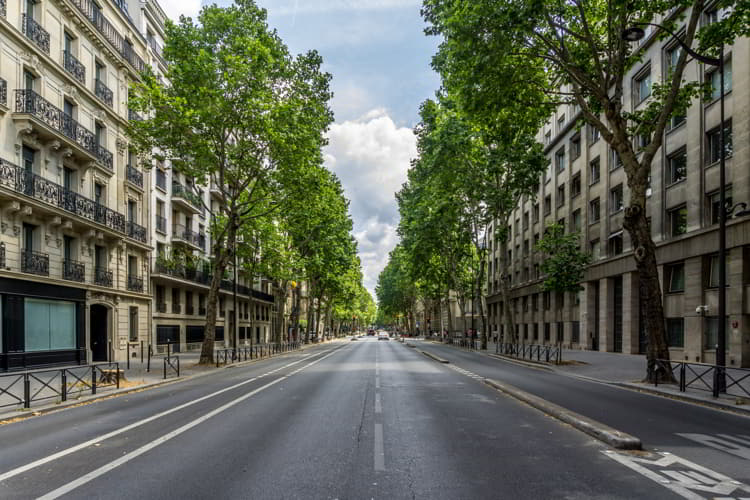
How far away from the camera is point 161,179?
120 ft

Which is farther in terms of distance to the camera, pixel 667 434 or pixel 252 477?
pixel 667 434

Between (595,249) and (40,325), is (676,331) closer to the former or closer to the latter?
(595,249)

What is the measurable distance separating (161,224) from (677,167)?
3178 cm

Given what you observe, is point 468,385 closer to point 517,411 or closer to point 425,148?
point 517,411

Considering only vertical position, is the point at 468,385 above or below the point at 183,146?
below

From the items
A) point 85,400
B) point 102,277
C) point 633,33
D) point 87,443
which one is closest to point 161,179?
point 102,277

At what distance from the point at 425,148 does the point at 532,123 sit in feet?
49.7

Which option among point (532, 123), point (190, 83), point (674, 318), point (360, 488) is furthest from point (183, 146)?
point (674, 318)

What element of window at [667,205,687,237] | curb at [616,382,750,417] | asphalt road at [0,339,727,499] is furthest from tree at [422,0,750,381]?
window at [667,205,687,237]

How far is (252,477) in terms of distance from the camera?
6078 millimetres

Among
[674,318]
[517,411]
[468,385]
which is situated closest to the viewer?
[517,411]

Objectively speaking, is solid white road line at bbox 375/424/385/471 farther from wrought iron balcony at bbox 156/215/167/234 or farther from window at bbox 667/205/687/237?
wrought iron balcony at bbox 156/215/167/234

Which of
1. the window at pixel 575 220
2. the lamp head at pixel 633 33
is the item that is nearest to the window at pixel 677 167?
the window at pixel 575 220

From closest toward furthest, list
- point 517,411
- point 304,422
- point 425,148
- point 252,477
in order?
point 252,477 < point 304,422 < point 517,411 < point 425,148
